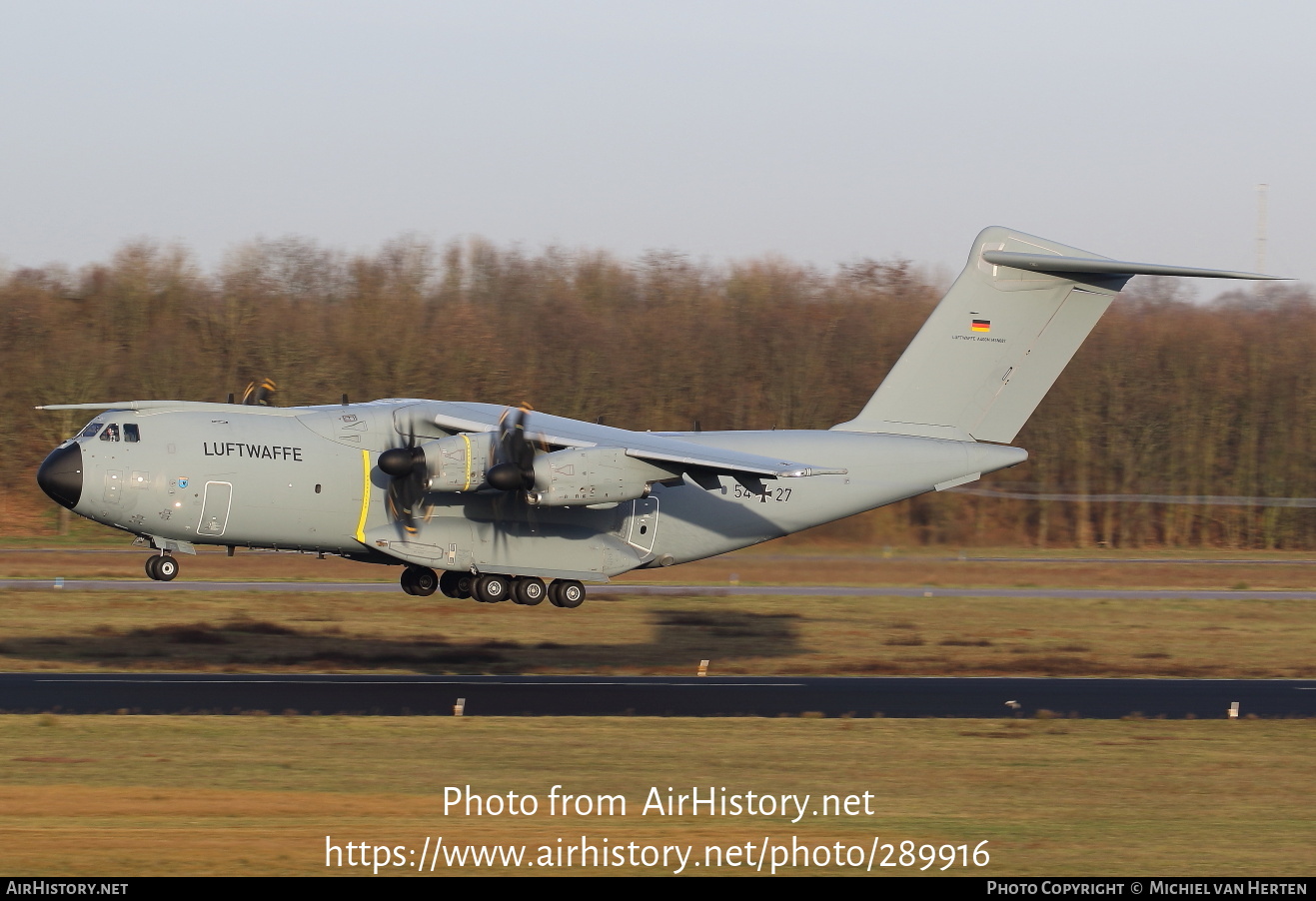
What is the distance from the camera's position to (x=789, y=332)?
42.4 metres

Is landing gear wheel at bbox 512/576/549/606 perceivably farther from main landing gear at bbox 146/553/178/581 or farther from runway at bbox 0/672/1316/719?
main landing gear at bbox 146/553/178/581

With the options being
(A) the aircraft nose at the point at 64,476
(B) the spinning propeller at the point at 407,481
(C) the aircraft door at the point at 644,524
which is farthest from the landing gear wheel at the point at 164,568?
(C) the aircraft door at the point at 644,524

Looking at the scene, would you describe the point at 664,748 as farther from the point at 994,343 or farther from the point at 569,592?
the point at 994,343

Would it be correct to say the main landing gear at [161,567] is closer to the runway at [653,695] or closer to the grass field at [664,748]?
the grass field at [664,748]

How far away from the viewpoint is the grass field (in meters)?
12.7

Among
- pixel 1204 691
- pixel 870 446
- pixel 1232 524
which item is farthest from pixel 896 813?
pixel 1232 524

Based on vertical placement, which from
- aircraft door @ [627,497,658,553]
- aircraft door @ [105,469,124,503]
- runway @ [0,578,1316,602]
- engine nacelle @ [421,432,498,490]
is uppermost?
Result: engine nacelle @ [421,432,498,490]

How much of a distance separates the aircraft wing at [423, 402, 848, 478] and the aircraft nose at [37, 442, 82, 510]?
477 cm

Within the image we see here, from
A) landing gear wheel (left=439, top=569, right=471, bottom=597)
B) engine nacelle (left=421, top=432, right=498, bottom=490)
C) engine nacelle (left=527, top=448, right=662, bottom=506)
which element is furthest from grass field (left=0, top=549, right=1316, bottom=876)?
engine nacelle (left=421, top=432, right=498, bottom=490)

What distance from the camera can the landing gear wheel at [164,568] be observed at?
1841cm

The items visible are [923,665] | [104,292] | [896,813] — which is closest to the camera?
[896,813]
